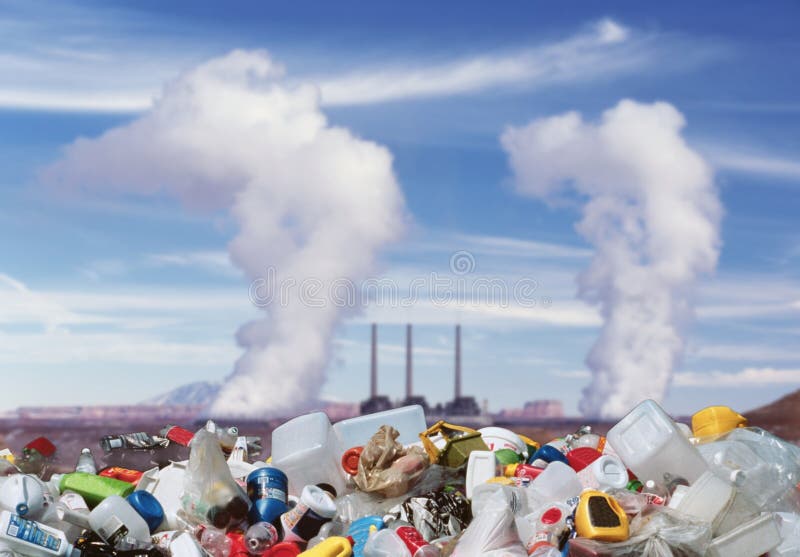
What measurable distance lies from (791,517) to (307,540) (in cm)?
237

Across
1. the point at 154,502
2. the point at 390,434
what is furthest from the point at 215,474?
the point at 390,434

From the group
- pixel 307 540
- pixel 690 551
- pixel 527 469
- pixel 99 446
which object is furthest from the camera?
pixel 99 446

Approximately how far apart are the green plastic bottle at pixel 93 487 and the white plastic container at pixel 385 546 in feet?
4.83

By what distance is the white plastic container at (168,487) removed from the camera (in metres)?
4.51

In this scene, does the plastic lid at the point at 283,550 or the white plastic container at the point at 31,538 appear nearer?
the white plastic container at the point at 31,538

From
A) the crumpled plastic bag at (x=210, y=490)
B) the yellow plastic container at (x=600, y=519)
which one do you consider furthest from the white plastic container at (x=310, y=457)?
the yellow plastic container at (x=600, y=519)

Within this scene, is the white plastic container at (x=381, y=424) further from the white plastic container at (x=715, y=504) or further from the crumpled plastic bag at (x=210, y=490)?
the white plastic container at (x=715, y=504)

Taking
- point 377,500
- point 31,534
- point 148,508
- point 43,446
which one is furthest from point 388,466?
point 43,446

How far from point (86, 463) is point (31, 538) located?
1.43 m

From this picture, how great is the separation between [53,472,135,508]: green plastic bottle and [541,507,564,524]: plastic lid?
2140 millimetres

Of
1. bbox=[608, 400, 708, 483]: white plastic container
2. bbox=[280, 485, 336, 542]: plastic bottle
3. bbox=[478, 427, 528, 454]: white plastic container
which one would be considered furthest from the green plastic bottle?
bbox=[608, 400, 708, 483]: white plastic container

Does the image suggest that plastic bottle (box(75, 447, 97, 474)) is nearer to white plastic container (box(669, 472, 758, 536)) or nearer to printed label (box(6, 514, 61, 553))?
printed label (box(6, 514, 61, 553))

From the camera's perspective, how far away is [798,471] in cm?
481

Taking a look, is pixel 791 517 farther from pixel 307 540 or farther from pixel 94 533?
pixel 94 533
